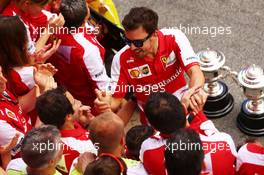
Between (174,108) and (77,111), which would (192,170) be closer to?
(174,108)

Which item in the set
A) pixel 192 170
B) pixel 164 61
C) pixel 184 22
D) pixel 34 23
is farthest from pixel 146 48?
pixel 184 22

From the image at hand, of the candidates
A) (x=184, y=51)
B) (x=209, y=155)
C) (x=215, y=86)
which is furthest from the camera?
(x=215, y=86)

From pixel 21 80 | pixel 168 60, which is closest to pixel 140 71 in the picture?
pixel 168 60

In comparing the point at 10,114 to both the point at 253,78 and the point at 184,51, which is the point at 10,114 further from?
the point at 253,78

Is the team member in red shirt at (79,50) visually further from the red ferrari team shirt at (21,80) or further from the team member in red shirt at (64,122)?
the team member in red shirt at (64,122)

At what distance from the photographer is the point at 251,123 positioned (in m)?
4.44

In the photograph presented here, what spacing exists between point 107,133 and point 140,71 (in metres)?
0.98

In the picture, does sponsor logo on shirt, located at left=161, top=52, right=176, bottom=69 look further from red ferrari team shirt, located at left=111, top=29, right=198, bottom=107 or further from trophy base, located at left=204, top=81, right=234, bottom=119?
trophy base, located at left=204, top=81, right=234, bottom=119

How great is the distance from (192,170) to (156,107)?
461mm

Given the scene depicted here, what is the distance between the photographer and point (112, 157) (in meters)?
2.87

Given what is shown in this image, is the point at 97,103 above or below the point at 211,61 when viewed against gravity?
above

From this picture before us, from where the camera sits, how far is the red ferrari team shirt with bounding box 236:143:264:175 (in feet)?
10.1

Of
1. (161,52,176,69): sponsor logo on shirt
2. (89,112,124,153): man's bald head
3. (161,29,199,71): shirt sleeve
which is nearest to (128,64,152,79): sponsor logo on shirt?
(161,52,176,69): sponsor logo on shirt

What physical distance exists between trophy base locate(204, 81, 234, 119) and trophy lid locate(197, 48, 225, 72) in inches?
13.8
